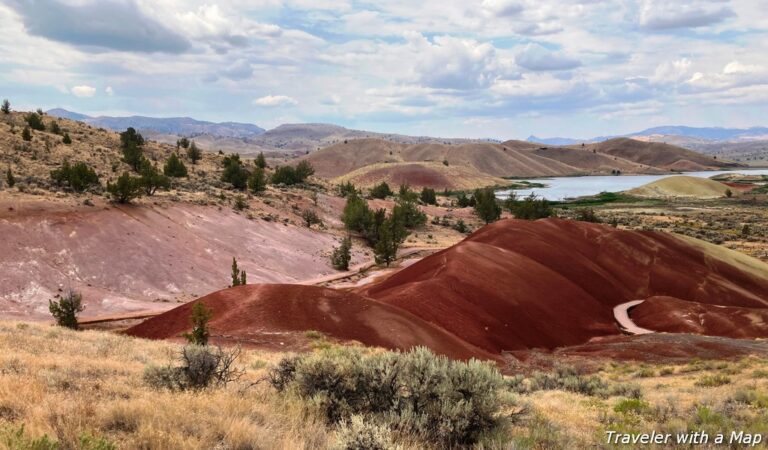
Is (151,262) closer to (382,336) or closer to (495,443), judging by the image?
(382,336)

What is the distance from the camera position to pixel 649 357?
83.7ft

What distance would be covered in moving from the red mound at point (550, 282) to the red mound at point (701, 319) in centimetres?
272

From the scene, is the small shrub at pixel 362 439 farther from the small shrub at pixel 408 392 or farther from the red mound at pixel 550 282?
the red mound at pixel 550 282

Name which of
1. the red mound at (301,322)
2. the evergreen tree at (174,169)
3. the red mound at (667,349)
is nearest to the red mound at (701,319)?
the red mound at (667,349)

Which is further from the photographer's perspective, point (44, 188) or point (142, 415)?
point (44, 188)

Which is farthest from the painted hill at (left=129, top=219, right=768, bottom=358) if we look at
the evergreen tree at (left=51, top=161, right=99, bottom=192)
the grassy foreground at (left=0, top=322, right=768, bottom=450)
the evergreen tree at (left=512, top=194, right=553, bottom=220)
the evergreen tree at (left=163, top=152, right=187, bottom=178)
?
the evergreen tree at (left=163, top=152, right=187, bottom=178)

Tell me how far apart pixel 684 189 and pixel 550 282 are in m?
142

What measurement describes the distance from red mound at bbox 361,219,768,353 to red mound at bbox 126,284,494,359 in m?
3.84

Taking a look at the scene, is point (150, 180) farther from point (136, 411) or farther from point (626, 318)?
point (136, 411)

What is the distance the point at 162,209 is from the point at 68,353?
3953 cm

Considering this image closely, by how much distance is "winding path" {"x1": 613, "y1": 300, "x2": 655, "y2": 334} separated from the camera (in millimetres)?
33469

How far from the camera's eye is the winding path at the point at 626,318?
33469mm

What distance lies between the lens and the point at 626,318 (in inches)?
1416

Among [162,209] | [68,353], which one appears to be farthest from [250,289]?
[162,209]
